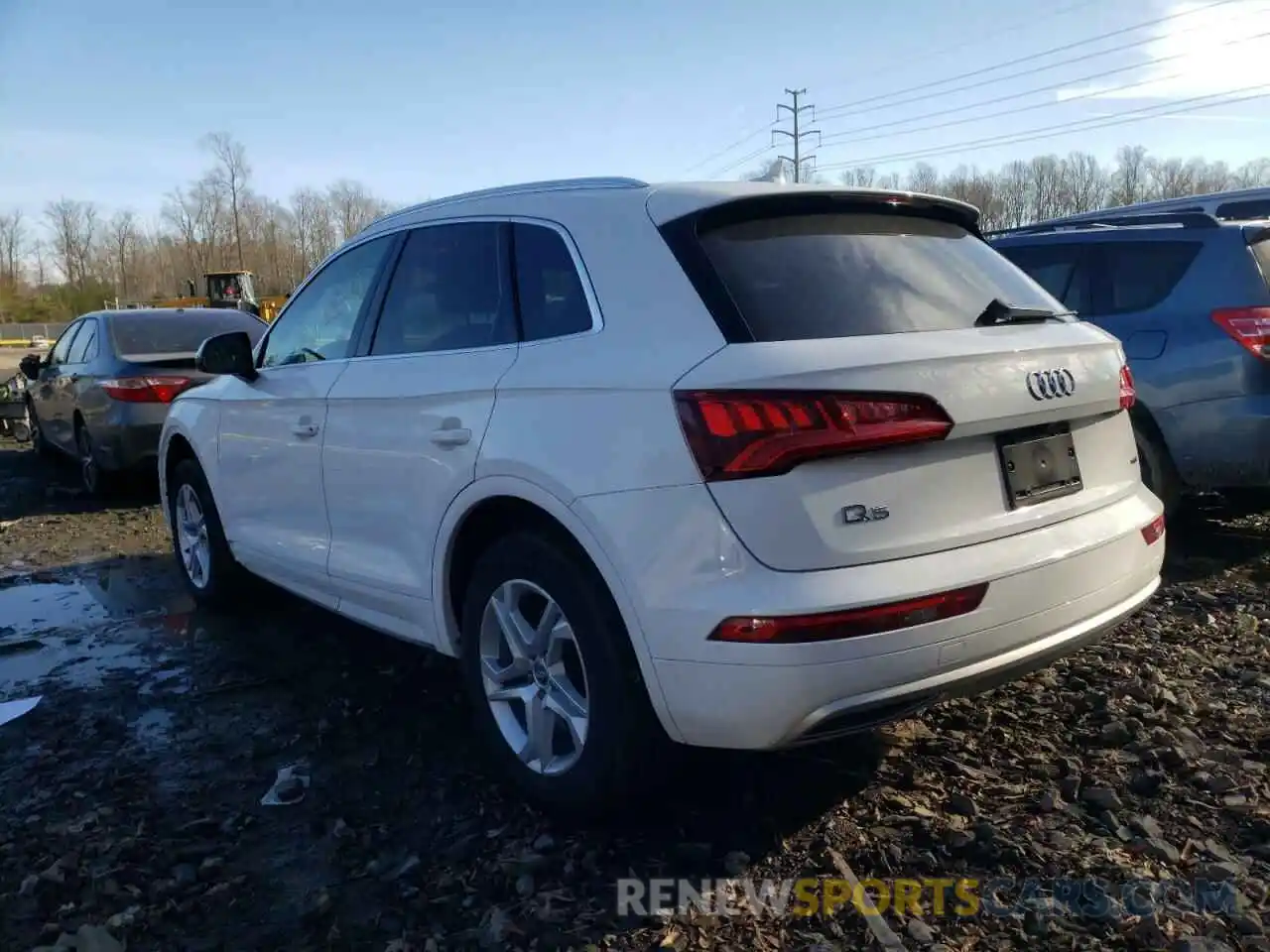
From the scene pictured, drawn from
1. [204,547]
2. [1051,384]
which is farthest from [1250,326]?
[204,547]

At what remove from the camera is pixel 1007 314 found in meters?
2.95

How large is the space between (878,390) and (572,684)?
1193mm

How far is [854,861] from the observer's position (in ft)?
8.85

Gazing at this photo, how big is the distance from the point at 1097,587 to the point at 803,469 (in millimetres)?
1044

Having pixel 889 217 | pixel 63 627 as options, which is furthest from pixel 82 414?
pixel 889 217

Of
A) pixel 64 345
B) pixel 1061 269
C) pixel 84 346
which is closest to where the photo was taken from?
pixel 1061 269

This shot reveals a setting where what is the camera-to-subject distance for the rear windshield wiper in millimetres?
2912

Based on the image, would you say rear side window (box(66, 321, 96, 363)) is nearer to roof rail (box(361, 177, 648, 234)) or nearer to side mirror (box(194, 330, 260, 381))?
side mirror (box(194, 330, 260, 381))

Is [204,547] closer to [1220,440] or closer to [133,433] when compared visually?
[133,433]

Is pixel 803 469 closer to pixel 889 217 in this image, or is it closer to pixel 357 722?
pixel 889 217

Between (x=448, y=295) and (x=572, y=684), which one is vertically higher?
(x=448, y=295)

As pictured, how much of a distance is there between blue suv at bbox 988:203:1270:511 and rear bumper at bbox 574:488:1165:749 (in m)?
2.98

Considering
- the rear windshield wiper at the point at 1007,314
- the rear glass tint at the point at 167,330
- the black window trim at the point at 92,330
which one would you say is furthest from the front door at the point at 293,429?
the black window trim at the point at 92,330

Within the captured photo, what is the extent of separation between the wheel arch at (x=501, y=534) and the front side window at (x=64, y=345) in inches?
294
